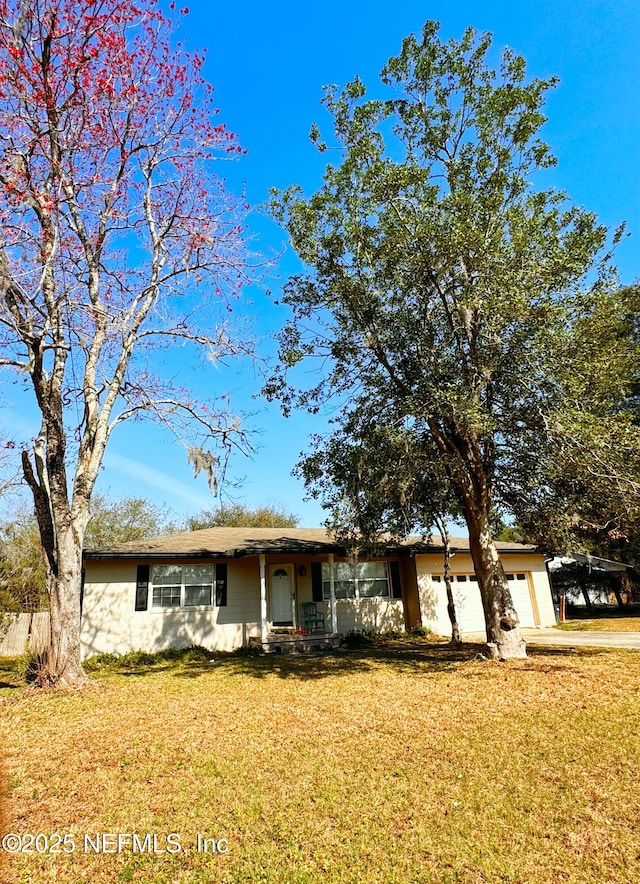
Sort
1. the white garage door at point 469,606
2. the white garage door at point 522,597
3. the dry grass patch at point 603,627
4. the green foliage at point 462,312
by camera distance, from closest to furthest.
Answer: the green foliage at point 462,312 < the dry grass patch at point 603,627 < the white garage door at point 469,606 < the white garage door at point 522,597

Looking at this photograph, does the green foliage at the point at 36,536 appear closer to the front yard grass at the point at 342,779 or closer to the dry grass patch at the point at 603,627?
the front yard grass at the point at 342,779

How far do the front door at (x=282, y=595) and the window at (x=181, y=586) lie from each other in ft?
6.94

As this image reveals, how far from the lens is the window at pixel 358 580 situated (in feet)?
55.7

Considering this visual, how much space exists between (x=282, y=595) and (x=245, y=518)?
68.4ft

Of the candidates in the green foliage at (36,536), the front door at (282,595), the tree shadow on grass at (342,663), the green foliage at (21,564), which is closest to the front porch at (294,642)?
the tree shadow on grass at (342,663)

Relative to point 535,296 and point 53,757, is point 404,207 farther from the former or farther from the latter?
point 53,757

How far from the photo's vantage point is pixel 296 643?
47.1 ft

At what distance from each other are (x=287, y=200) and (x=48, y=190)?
198 inches

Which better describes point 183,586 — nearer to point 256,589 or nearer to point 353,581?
point 256,589

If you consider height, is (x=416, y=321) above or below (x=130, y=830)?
above

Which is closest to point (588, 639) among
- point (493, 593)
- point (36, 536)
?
point (493, 593)

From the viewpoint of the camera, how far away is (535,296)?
9078 millimetres

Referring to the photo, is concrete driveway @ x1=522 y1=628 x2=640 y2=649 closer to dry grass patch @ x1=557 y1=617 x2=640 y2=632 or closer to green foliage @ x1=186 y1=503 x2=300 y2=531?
dry grass patch @ x1=557 y1=617 x2=640 y2=632

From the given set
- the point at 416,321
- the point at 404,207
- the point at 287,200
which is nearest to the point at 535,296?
the point at 416,321
